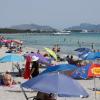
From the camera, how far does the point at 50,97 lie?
30.6 ft

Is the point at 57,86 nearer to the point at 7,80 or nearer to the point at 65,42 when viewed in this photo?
the point at 7,80

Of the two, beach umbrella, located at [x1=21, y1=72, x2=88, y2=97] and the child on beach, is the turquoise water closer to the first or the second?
the child on beach

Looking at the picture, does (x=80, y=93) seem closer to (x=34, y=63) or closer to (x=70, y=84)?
(x=70, y=84)

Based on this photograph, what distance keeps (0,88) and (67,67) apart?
2982mm

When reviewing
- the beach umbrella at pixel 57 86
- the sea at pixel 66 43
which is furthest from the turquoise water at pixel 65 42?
the beach umbrella at pixel 57 86

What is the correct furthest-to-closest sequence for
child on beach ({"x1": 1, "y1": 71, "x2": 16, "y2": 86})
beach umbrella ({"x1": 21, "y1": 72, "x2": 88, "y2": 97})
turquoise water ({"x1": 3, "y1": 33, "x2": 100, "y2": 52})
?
turquoise water ({"x1": 3, "y1": 33, "x2": 100, "y2": 52}) → child on beach ({"x1": 1, "y1": 71, "x2": 16, "y2": 86}) → beach umbrella ({"x1": 21, "y1": 72, "x2": 88, "y2": 97})

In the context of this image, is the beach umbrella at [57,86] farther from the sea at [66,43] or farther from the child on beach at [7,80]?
the sea at [66,43]

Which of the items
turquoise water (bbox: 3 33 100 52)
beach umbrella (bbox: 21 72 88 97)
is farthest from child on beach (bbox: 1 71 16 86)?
turquoise water (bbox: 3 33 100 52)

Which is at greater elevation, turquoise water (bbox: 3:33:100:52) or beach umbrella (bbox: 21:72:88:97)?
beach umbrella (bbox: 21:72:88:97)

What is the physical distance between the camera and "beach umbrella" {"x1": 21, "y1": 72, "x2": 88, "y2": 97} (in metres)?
8.19

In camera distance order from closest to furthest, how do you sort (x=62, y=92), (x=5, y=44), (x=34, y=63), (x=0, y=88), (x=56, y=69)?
1. (x=62, y=92)
2. (x=56, y=69)
3. (x=0, y=88)
4. (x=34, y=63)
5. (x=5, y=44)

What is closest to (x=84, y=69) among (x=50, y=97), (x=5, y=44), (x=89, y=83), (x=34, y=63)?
(x=89, y=83)

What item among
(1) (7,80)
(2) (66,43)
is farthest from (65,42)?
(1) (7,80)

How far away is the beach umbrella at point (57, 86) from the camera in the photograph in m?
8.19
